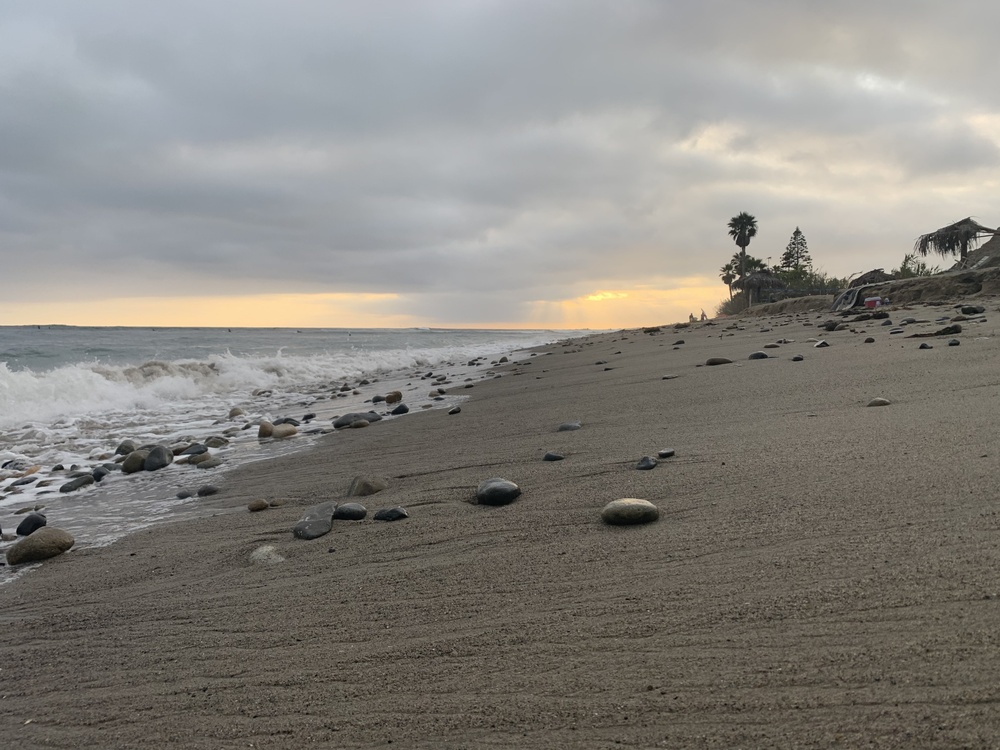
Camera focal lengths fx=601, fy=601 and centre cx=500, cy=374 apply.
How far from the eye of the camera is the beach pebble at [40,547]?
3090 millimetres

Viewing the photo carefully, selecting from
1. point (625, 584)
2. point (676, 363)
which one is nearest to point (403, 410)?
point (676, 363)

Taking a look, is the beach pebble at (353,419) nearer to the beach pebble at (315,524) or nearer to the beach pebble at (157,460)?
the beach pebble at (157,460)

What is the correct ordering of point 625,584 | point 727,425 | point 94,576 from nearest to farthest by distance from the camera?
point 625,584, point 94,576, point 727,425

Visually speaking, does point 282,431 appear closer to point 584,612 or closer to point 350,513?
point 350,513

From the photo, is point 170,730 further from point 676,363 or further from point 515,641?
point 676,363

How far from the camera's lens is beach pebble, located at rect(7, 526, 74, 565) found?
309 cm

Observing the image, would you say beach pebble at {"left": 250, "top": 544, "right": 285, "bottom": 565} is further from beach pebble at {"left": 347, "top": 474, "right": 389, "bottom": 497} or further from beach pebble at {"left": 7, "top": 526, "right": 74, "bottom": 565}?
beach pebble at {"left": 7, "top": 526, "right": 74, "bottom": 565}

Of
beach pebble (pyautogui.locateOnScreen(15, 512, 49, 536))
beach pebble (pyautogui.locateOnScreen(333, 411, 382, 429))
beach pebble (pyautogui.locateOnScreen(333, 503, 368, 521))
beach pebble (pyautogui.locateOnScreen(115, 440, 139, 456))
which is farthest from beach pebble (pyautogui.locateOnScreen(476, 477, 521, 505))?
beach pebble (pyautogui.locateOnScreen(115, 440, 139, 456))

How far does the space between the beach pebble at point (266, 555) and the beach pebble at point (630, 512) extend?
140cm

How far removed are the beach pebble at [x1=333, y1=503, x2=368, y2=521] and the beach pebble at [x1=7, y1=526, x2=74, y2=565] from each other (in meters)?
1.54

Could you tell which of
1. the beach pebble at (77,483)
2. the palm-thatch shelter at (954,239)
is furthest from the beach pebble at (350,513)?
the palm-thatch shelter at (954,239)

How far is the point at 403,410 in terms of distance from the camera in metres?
7.41

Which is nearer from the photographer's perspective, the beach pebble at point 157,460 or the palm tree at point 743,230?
the beach pebble at point 157,460

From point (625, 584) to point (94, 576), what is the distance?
2.45m
